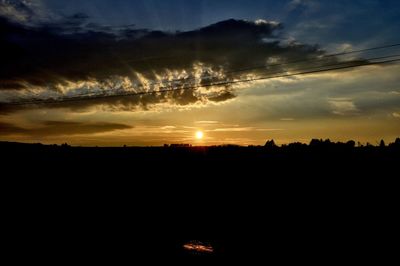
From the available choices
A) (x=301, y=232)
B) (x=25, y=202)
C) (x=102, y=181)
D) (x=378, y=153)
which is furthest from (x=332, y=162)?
(x=25, y=202)

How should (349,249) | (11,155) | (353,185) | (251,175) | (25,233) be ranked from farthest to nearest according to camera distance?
(11,155)
(251,175)
(353,185)
(25,233)
(349,249)

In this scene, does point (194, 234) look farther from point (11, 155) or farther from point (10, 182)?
point (11, 155)

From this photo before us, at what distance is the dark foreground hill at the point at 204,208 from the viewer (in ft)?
36.1

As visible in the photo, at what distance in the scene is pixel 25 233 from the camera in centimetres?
1366

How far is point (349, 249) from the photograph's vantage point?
502 inches

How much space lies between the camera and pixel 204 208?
2052 cm

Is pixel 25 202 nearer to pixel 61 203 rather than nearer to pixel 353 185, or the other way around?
pixel 61 203

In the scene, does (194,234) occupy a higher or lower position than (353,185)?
lower

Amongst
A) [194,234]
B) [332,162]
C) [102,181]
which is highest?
[332,162]

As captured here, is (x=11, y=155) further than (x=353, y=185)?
Yes

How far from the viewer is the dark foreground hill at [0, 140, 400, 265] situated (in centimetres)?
1099

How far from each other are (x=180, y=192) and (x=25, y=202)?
10.2m

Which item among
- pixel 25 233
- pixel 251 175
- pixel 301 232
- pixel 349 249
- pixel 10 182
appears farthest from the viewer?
pixel 10 182

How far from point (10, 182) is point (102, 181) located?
7.18 metres
